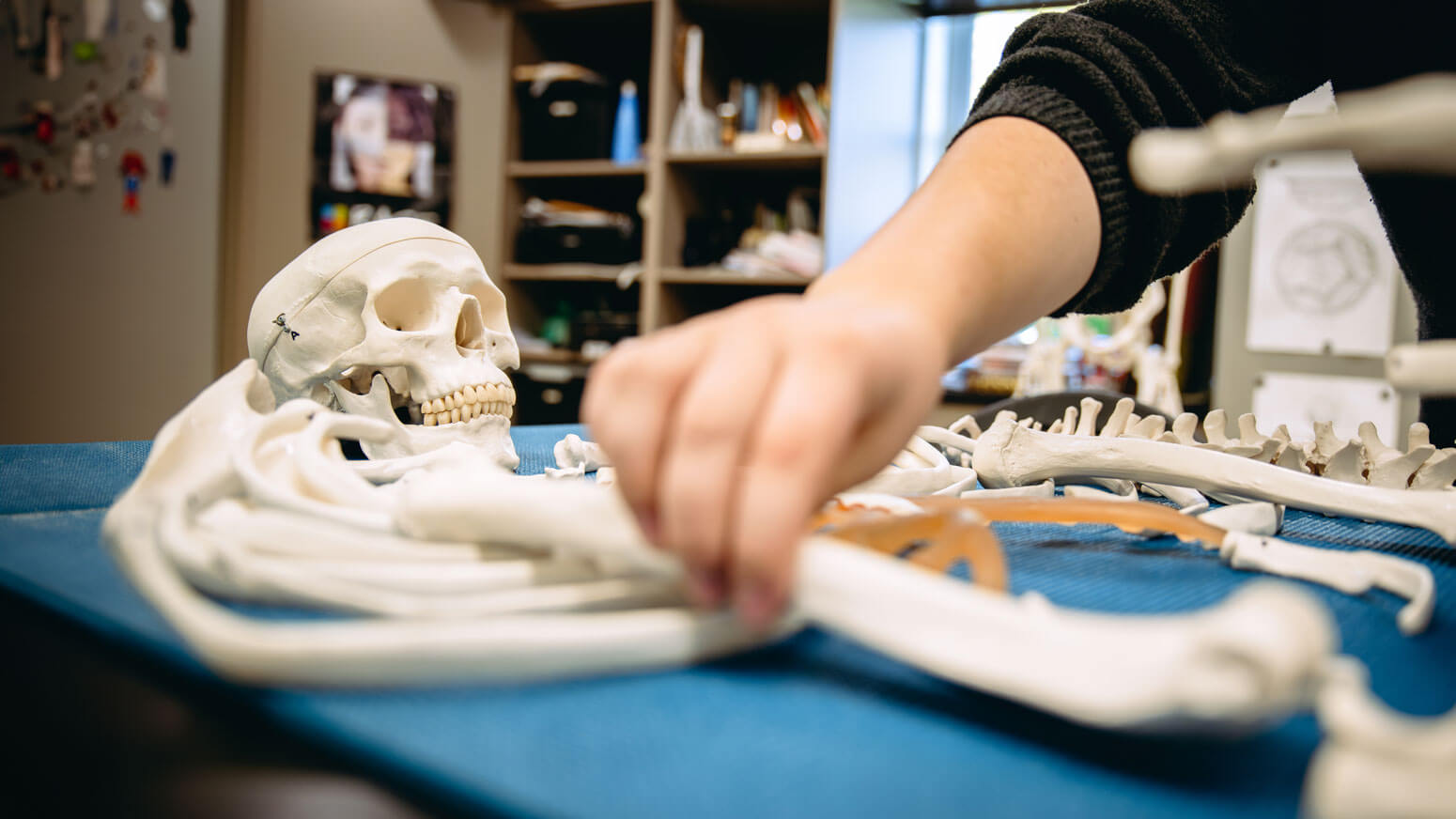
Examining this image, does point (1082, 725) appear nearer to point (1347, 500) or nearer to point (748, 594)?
point (748, 594)

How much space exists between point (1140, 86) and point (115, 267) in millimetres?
2792

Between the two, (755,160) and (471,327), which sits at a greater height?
(755,160)

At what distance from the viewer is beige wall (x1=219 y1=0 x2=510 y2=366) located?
283 cm

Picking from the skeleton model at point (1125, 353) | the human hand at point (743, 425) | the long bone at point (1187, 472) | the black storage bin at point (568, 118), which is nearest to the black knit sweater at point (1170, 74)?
the long bone at point (1187, 472)

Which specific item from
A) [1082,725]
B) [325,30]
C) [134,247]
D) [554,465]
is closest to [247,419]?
[554,465]

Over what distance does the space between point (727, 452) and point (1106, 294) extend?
0.52 meters

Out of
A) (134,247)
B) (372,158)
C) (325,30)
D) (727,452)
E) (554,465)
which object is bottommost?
(554,465)

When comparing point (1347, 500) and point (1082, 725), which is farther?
point (1347, 500)

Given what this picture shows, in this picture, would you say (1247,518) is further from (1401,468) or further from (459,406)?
(459,406)

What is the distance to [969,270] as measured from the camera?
52 cm

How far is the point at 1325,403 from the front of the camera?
102 inches

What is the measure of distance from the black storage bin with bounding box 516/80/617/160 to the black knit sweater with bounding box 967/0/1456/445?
262cm

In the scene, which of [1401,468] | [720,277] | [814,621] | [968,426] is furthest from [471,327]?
[720,277]

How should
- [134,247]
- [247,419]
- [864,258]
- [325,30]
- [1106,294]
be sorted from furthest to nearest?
1. [325,30]
2. [134,247]
3. [1106,294]
4. [247,419]
5. [864,258]
